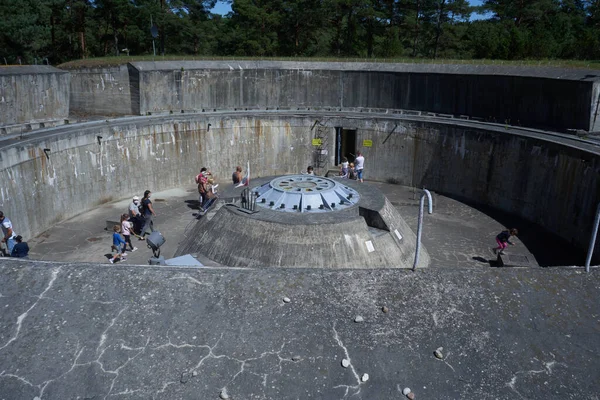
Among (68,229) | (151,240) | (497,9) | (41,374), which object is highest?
(497,9)

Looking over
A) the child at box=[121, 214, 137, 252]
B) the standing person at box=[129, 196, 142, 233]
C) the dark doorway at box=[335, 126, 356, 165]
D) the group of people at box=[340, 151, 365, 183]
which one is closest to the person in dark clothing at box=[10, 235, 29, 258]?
the child at box=[121, 214, 137, 252]

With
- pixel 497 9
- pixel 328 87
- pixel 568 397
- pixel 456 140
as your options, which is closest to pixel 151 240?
pixel 568 397

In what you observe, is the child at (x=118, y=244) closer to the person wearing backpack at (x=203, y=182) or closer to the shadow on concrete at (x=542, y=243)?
the person wearing backpack at (x=203, y=182)

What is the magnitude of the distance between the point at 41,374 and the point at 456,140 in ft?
60.0

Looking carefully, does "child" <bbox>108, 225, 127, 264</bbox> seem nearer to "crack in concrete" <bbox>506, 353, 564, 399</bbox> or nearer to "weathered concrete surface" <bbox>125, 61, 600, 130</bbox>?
"crack in concrete" <bbox>506, 353, 564, 399</bbox>

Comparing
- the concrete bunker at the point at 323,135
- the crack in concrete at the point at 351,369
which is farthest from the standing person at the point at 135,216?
the crack in concrete at the point at 351,369

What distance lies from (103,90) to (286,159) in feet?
32.5

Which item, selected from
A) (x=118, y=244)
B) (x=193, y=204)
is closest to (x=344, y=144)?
(x=193, y=204)

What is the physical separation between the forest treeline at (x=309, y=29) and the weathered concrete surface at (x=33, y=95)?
37.6ft

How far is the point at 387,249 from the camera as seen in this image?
1279 centimetres

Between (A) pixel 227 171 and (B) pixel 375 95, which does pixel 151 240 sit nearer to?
(A) pixel 227 171

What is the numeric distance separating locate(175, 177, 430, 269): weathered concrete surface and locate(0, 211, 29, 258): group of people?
12.5ft

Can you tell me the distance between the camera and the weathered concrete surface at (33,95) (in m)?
20.7

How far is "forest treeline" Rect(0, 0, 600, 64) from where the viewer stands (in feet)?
109
